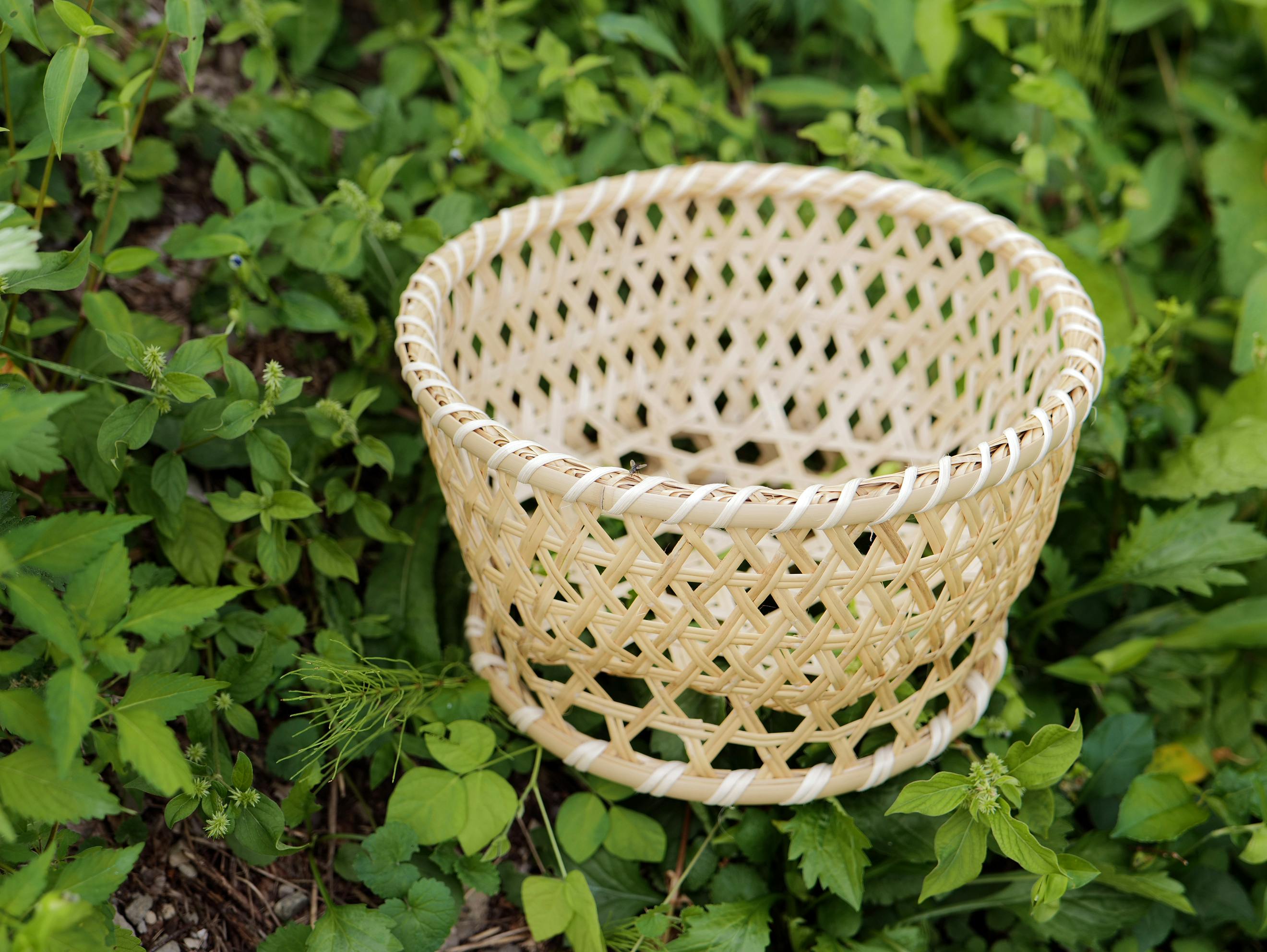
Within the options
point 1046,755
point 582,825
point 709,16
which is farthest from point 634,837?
point 709,16

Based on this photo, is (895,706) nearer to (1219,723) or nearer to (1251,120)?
(1219,723)

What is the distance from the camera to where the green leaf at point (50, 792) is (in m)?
0.67

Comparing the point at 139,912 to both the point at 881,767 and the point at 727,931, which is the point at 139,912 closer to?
the point at 727,931

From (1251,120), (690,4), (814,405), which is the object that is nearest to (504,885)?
(814,405)

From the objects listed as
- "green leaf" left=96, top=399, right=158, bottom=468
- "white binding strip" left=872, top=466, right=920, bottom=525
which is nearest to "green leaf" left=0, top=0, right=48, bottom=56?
"green leaf" left=96, top=399, right=158, bottom=468

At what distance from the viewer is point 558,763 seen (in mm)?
1113

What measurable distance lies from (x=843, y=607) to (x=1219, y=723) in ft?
2.29

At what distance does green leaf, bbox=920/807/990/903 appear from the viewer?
2.65 ft

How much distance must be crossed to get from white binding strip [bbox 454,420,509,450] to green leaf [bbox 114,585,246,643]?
211mm

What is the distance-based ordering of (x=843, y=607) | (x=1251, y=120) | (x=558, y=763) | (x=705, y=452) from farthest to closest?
(x=1251, y=120)
(x=705, y=452)
(x=558, y=763)
(x=843, y=607)

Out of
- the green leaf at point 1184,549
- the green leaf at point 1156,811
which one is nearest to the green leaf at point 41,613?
the green leaf at point 1156,811

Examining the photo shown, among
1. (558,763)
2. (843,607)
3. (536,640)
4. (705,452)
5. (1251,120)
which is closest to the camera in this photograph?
(843,607)

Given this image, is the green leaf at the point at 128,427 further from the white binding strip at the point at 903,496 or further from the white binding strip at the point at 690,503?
the white binding strip at the point at 903,496

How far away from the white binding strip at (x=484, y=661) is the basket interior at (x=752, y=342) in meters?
0.30
